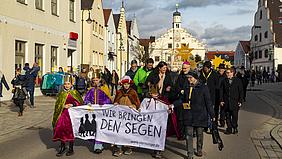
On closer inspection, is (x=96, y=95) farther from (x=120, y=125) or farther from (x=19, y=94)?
(x=19, y=94)

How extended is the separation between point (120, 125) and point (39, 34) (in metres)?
17.8

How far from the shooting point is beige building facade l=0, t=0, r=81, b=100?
20.5 metres

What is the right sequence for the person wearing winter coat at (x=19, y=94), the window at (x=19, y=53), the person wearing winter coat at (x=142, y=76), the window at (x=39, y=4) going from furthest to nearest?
the window at (x=39, y=4) < the window at (x=19, y=53) < the person wearing winter coat at (x=19, y=94) < the person wearing winter coat at (x=142, y=76)

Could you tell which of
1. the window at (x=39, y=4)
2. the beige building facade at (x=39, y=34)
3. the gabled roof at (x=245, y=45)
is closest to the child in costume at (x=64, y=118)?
the beige building facade at (x=39, y=34)

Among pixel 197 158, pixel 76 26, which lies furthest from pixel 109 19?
pixel 197 158

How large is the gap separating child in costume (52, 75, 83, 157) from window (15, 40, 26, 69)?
14.6 metres

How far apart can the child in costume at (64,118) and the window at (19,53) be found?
47.8 feet

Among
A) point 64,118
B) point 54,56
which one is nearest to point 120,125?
point 64,118

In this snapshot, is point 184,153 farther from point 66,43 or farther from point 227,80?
point 66,43

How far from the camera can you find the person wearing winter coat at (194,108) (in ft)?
24.9

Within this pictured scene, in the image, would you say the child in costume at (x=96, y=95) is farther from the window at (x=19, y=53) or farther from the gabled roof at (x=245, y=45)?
the gabled roof at (x=245, y=45)

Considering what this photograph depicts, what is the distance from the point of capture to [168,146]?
909 cm

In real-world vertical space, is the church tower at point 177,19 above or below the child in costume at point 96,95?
above

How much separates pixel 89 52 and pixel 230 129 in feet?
95.5
